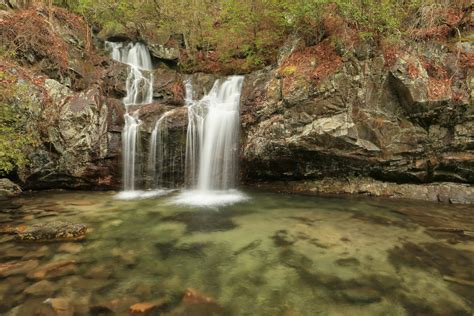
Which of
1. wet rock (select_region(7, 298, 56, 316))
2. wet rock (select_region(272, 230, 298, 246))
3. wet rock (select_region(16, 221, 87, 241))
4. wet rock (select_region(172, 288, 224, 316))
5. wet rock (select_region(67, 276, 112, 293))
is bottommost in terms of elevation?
wet rock (select_region(172, 288, 224, 316))

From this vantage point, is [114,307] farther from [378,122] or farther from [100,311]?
[378,122]

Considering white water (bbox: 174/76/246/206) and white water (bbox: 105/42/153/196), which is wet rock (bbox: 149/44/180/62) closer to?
white water (bbox: 105/42/153/196)

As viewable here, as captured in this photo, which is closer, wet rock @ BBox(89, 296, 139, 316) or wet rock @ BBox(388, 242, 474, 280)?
wet rock @ BBox(89, 296, 139, 316)

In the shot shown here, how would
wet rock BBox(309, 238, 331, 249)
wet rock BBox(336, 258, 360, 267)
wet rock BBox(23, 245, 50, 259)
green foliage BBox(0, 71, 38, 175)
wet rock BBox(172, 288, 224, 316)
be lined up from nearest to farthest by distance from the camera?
wet rock BBox(172, 288, 224, 316) < wet rock BBox(336, 258, 360, 267) < wet rock BBox(23, 245, 50, 259) < wet rock BBox(309, 238, 331, 249) < green foliage BBox(0, 71, 38, 175)

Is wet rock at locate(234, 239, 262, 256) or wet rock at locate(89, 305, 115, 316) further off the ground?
wet rock at locate(234, 239, 262, 256)

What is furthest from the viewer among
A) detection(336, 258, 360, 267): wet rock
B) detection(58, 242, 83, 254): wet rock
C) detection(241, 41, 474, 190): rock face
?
detection(241, 41, 474, 190): rock face

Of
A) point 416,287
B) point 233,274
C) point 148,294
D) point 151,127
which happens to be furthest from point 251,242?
point 151,127

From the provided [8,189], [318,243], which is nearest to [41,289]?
[318,243]

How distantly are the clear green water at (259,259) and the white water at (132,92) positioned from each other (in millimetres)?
2622

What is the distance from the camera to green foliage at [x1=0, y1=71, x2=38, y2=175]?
23.3ft

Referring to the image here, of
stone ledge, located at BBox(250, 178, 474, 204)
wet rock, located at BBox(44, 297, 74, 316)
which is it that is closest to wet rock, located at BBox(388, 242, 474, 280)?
stone ledge, located at BBox(250, 178, 474, 204)

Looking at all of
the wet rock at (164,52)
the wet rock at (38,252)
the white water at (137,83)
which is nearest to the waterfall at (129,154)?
the white water at (137,83)

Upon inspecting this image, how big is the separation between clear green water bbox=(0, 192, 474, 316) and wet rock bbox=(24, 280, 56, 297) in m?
0.04

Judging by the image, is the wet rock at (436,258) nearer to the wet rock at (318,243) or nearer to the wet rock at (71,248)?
the wet rock at (318,243)
